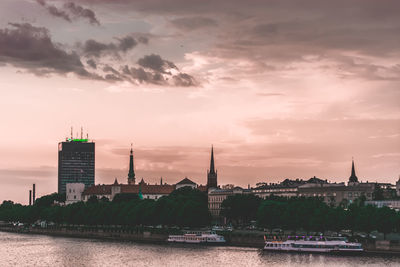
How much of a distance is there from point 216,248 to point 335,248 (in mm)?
23300

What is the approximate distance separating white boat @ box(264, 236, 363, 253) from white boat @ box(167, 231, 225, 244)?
17470mm

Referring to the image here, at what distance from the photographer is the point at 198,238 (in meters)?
151

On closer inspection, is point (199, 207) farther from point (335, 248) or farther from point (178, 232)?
point (335, 248)

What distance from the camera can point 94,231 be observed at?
19438 cm

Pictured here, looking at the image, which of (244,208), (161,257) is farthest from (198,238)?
(244,208)

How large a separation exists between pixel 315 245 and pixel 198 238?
30.5 meters

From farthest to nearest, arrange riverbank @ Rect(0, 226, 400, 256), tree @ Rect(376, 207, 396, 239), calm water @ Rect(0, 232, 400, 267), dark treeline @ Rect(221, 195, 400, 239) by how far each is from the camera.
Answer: dark treeline @ Rect(221, 195, 400, 239)
tree @ Rect(376, 207, 396, 239)
riverbank @ Rect(0, 226, 400, 256)
calm water @ Rect(0, 232, 400, 267)

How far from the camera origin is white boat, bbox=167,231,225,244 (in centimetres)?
14814

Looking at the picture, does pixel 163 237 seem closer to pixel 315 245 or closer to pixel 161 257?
pixel 161 257

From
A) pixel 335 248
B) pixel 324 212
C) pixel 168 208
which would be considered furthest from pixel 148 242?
pixel 335 248

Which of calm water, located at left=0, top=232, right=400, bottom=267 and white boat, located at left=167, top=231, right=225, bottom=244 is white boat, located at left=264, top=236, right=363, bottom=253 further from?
white boat, located at left=167, top=231, right=225, bottom=244

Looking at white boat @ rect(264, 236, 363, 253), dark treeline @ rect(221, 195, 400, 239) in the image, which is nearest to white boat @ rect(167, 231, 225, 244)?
dark treeline @ rect(221, 195, 400, 239)

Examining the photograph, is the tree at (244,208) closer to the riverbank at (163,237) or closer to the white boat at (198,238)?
the riverbank at (163,237)

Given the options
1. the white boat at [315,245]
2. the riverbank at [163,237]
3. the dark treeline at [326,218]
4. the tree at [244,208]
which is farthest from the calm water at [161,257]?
the tree at [244,208]
